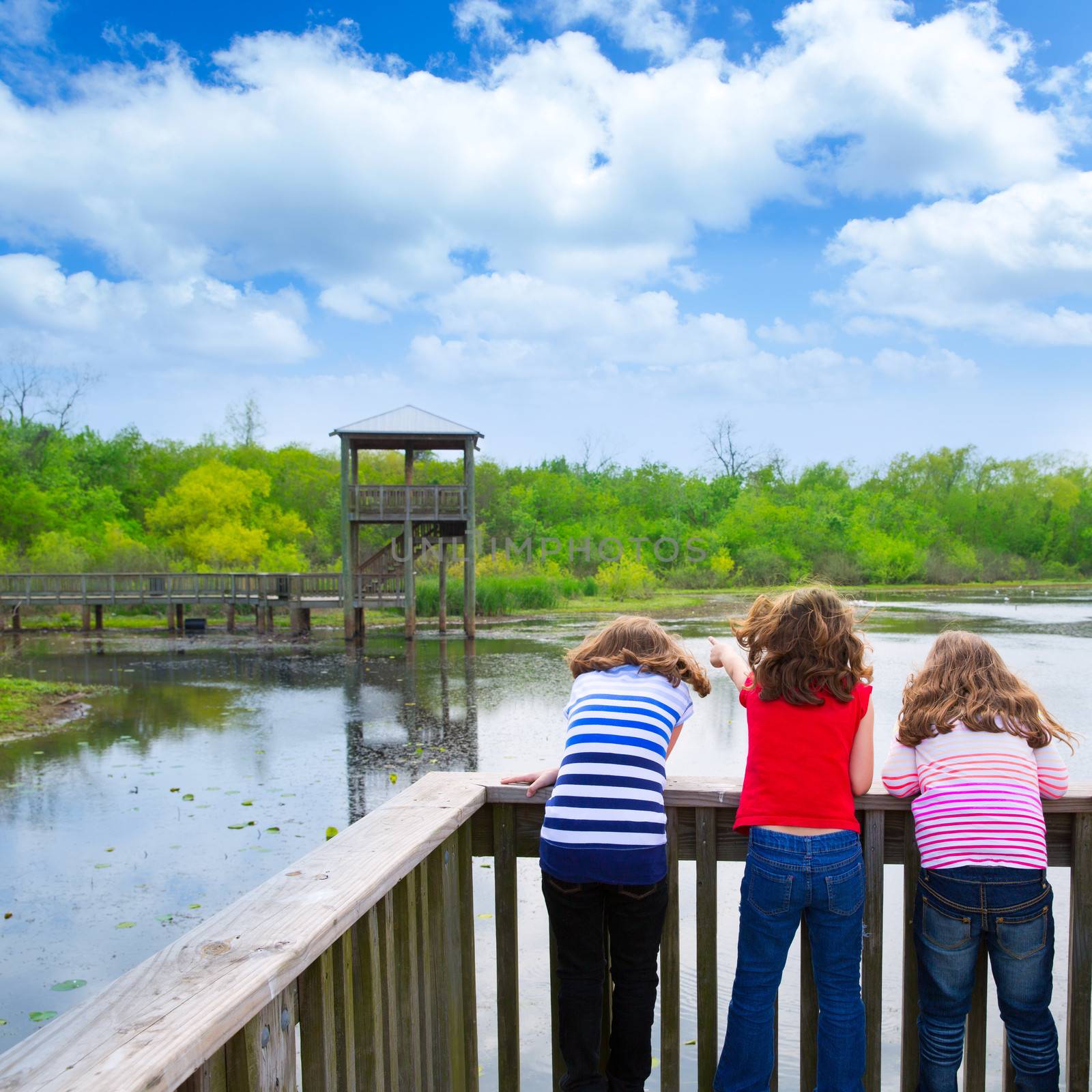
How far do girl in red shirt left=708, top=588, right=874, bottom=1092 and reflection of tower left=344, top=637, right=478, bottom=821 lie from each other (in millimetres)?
4815

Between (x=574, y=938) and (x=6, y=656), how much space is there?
75.8ft

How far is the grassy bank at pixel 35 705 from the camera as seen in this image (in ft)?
44.4

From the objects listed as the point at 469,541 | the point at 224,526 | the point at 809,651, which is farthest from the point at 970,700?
the point at 224,526

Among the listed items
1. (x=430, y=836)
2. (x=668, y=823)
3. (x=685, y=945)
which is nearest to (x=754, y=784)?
(x=668, y=823)

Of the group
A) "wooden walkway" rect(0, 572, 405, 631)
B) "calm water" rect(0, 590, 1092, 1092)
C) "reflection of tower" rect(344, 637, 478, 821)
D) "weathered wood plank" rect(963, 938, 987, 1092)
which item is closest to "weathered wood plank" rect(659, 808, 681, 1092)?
"weathered wood plank" rect(963, 938, 987, 1092)

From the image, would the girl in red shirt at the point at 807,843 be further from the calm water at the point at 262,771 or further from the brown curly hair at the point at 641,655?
the calm water at the point at 262,771

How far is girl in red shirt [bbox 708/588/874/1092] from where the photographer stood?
7.87 ft

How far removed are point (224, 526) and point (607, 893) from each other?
163 ft

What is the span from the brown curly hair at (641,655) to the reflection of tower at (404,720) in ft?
14.7

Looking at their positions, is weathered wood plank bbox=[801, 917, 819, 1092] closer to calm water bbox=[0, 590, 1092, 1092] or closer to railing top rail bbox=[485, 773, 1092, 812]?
railing top rail bbox=[485, 773, 1092, 812]

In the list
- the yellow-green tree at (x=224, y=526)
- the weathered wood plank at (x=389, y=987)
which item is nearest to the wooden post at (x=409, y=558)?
the yellow-green tree at (x=224, y=526)

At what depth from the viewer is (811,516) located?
61.5 meters

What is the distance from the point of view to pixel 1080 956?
244 cm

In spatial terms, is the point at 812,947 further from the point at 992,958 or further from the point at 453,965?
the point at 453,965
